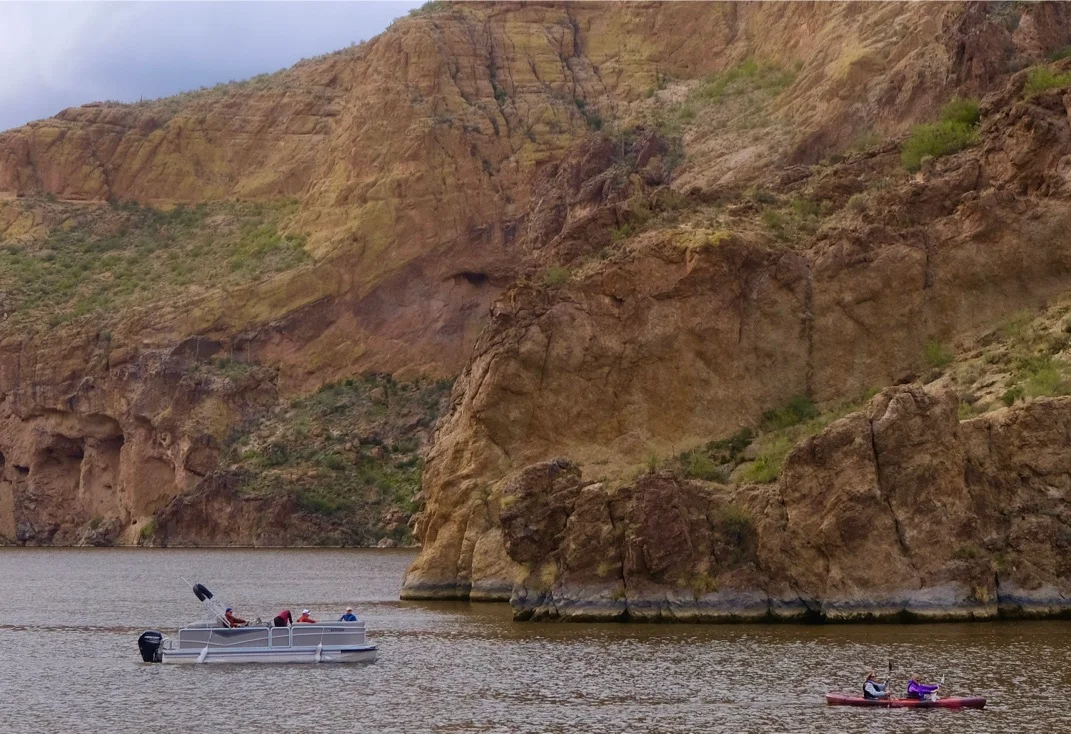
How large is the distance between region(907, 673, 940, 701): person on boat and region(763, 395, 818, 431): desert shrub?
2263 centimetres

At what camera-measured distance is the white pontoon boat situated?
40906 mm

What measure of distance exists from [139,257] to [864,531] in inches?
3822

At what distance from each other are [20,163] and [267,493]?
5143 centimetres

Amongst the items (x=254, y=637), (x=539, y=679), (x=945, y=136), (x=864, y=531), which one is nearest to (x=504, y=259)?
(x=945, y=136)

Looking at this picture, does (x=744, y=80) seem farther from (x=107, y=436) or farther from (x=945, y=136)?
(x=945, y=136)

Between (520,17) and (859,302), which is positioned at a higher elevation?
(520,17)

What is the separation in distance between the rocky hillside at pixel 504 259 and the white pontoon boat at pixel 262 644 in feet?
25.2

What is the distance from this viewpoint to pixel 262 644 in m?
41.4

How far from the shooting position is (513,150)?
124438 mm

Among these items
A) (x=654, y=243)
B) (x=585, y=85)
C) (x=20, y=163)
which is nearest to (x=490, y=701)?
(x=654, y=243)

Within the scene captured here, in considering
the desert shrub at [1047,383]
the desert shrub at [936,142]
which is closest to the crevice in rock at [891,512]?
the desert shrub at [1047,383]

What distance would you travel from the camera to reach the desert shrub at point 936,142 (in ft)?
202

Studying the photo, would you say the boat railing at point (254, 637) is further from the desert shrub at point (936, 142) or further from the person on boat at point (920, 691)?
the desert shrub at point (936, 142)

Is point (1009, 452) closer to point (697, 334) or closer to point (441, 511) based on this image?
point (697, 334)
